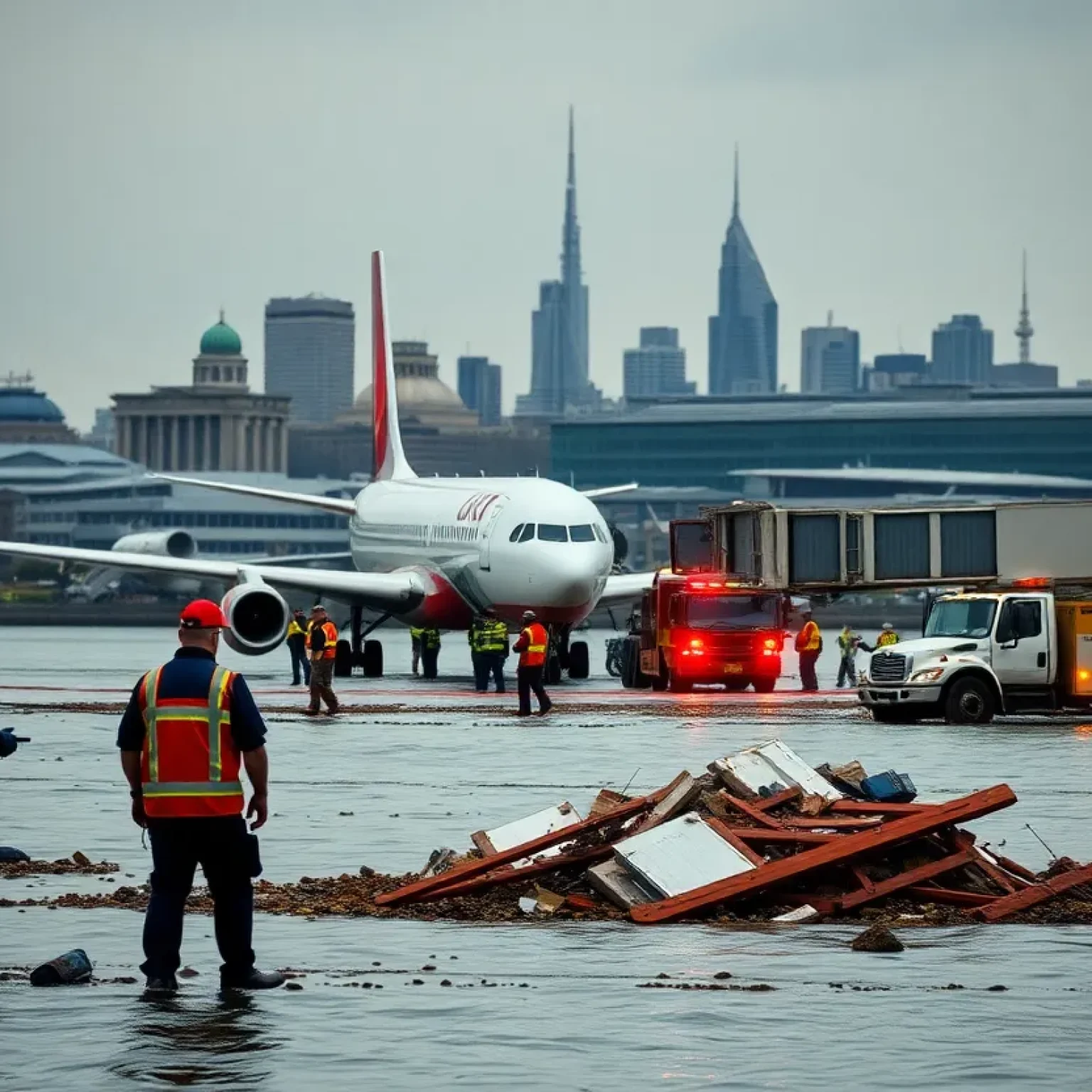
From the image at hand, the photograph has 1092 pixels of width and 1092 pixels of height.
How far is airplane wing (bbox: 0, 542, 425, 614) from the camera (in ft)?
195

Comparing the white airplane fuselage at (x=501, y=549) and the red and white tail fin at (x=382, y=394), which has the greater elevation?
the red and white tail fin at (x=382, y=394)

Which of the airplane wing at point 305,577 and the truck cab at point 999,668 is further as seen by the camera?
the airplane wing at point 305,577

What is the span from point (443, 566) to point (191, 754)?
4422 cm

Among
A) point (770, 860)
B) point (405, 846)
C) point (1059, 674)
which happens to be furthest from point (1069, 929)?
point (1059, 674)

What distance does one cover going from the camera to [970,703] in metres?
40.5

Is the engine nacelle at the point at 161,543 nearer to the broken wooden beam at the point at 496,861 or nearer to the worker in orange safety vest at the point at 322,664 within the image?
the worker in orange safety vest at the point at 322,664

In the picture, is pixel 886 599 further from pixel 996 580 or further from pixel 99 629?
pixel 996 580

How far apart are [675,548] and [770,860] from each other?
118 feet

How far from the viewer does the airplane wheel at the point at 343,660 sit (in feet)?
204

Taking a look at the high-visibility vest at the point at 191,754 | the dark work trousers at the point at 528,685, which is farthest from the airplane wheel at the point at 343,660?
the high-visibility vest at the point at 191,754

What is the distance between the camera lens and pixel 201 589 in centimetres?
17012

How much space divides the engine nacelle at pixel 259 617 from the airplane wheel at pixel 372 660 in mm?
7146

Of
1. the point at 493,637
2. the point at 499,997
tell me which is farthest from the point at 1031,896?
the point at 493,637

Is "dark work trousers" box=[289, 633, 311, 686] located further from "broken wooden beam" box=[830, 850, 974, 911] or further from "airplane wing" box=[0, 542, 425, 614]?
"broken wooden beam" box=[830, 850, 974, 911]
